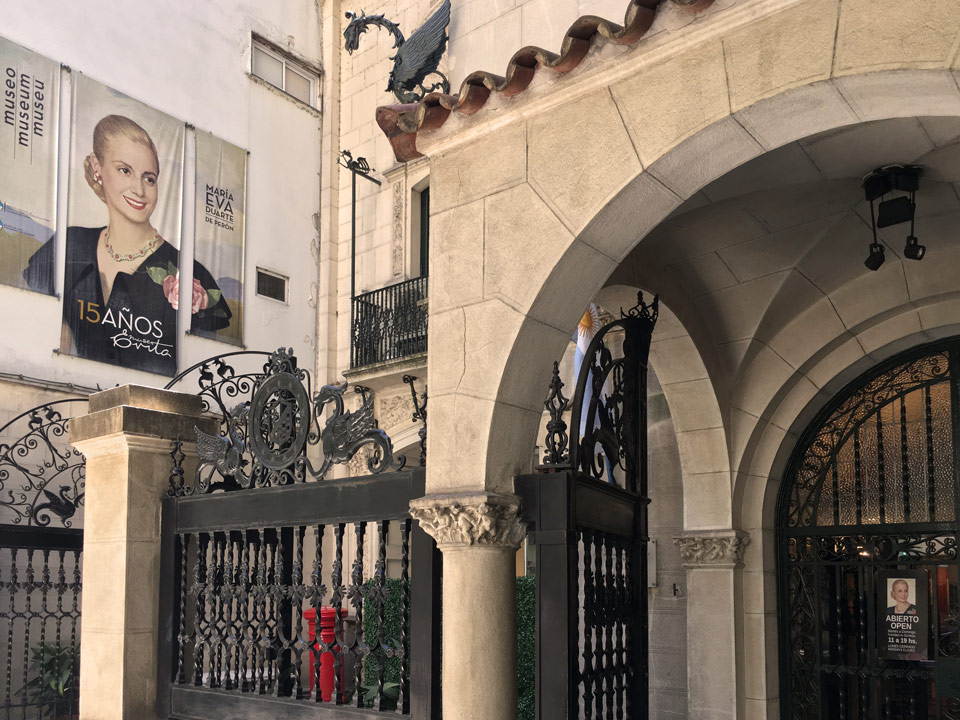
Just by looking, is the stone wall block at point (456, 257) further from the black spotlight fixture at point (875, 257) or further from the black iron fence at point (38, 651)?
the black iron fence at point (38, 651)

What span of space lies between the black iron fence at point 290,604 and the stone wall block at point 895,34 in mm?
3058

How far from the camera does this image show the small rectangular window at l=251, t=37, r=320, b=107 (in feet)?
64.7

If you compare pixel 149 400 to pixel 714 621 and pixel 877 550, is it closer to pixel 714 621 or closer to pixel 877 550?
pixel 714 621

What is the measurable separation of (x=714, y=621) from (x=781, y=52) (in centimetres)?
535

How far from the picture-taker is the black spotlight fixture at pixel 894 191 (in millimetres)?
6410

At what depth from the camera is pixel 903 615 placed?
7.87m

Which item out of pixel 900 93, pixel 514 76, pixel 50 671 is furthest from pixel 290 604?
pixel 50 671

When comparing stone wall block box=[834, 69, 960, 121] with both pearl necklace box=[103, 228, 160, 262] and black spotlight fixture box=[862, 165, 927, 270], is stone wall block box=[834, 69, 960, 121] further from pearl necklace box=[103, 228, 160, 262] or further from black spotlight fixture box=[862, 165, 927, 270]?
pearl necklace box=[103, 228, 160, 262]

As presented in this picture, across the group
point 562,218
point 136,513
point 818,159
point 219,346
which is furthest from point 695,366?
point 219,346

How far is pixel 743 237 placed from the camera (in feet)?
25.4

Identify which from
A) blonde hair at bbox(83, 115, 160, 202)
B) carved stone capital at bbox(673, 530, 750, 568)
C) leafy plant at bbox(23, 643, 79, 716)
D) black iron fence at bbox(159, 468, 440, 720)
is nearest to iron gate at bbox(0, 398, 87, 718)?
leafy plant at bbox(23, 643, 79, 716)

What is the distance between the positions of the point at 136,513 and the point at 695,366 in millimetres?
4427

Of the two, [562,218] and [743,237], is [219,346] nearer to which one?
[743,237]

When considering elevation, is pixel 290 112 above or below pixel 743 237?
above
